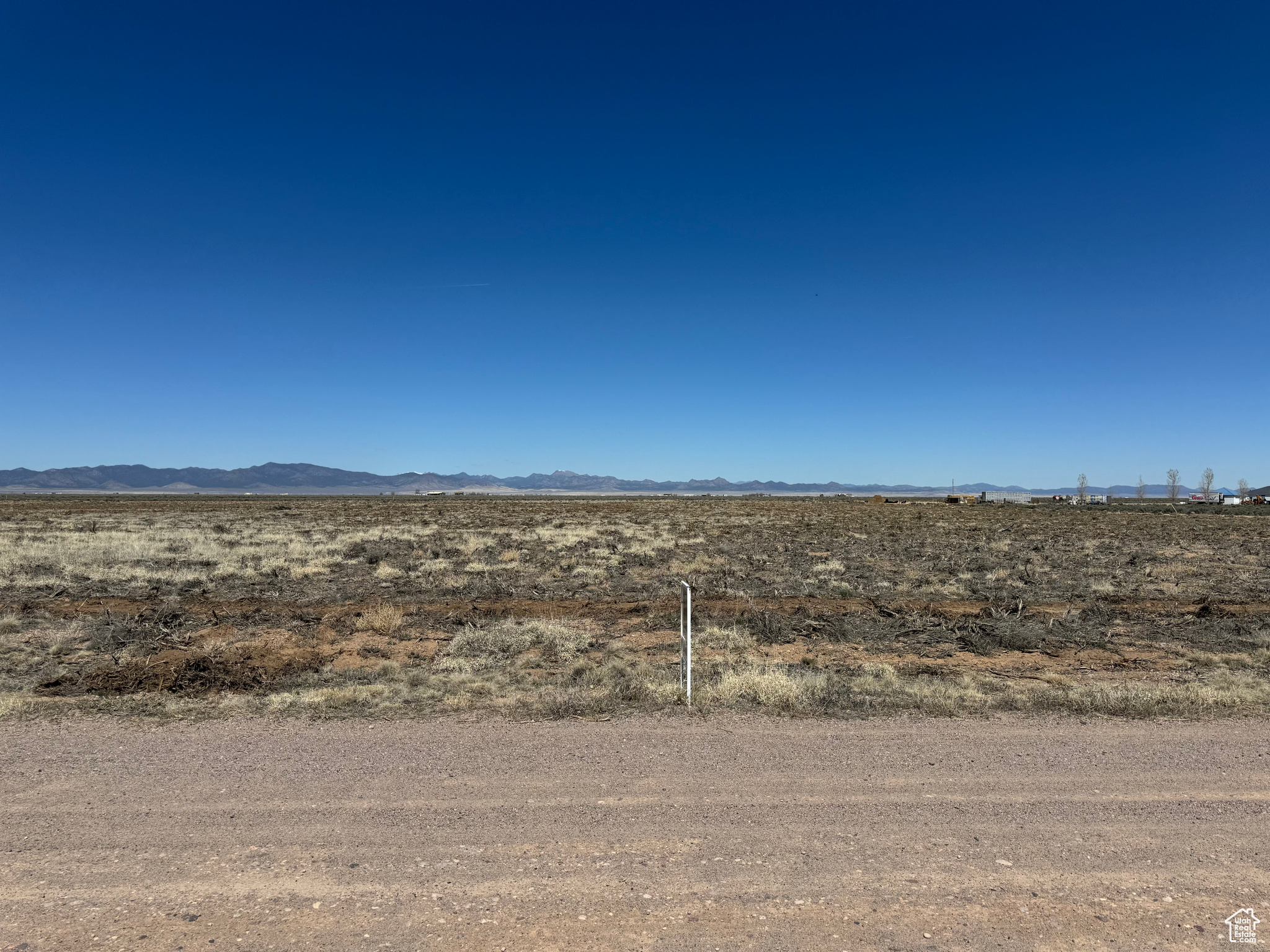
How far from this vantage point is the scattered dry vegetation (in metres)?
8.27

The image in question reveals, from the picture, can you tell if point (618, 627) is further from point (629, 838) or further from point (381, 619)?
point (629, 838)

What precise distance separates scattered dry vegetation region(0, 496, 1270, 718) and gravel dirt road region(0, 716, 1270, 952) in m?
1.32

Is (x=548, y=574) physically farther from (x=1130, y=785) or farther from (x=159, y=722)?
(x=1130, y=785)

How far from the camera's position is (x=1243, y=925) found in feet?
12.3

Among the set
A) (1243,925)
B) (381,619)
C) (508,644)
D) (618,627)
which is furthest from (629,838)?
(381,619)

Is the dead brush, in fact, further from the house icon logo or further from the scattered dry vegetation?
the house icon logo

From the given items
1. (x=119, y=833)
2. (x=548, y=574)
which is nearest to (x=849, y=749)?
(x=119, y=833)

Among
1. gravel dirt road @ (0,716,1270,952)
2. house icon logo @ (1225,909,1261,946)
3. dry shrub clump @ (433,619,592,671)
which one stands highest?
house icon logo @ (1225,909,1261,946)

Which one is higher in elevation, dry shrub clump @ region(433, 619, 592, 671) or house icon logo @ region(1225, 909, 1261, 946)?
house icon logo @ region(1225, 909, 1261, 946)

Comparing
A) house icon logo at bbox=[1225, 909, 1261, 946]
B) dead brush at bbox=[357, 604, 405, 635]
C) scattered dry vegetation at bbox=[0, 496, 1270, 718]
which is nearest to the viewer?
house icon logo at bbox=[1225, 909, 1261, 946]

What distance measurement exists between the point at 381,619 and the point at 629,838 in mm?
10033

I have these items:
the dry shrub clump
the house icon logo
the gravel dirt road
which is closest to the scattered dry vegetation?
the dry shrub clump

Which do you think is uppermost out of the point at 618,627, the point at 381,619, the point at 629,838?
the point at 629,838

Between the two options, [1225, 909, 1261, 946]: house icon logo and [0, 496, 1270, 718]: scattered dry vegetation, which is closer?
→ [1225, 909, 1261, 946]: house icon logo
